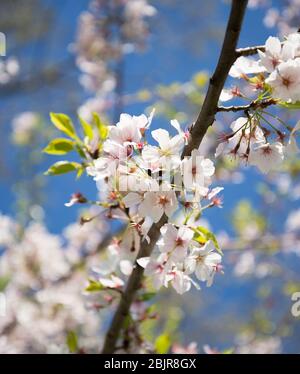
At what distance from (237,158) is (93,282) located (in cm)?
60

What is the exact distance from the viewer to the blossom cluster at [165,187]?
98cm

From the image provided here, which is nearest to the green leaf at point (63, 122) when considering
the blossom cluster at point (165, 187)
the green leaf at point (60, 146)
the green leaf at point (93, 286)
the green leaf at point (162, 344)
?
the green leaf at point (60, 146)

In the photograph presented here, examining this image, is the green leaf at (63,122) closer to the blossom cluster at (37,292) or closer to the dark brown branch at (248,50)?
the dark brown branch at (248,50)

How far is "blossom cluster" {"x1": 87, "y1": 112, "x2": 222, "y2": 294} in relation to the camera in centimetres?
98

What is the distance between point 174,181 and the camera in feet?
3.29

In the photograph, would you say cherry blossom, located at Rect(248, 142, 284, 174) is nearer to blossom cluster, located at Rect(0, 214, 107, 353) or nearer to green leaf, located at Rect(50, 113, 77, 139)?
green leaf, located at Rect(50, 113, 77, 139)

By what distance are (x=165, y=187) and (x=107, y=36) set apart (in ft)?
10.3

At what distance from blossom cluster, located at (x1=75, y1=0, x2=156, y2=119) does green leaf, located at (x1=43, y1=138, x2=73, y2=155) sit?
230cm

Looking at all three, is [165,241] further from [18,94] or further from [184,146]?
[18,94]

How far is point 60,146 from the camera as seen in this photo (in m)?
1.37

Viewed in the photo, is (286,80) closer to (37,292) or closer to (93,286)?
(93,286)

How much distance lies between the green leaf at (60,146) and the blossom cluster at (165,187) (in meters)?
0.27

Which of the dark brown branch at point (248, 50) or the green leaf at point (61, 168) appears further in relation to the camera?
the green leaf at point (61, 168)
